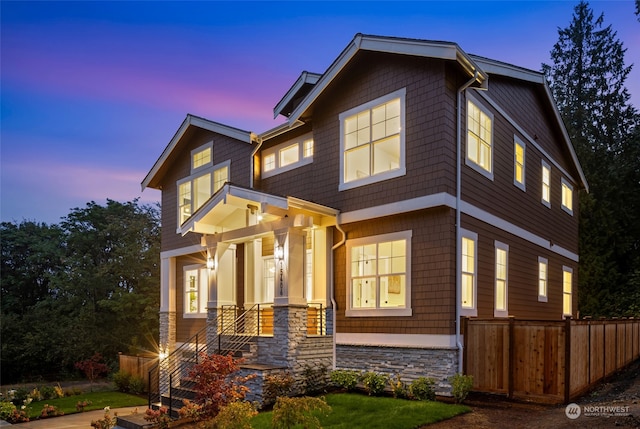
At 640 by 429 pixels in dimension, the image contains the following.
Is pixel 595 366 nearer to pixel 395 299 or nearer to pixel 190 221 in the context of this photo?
pixel 395 299

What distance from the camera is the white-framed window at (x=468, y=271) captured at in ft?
39.3

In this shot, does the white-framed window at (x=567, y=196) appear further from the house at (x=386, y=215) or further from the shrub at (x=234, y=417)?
the shrub at (x=234, y=417)

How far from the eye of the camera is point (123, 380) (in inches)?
807

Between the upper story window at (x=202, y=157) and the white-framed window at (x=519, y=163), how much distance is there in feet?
32.3

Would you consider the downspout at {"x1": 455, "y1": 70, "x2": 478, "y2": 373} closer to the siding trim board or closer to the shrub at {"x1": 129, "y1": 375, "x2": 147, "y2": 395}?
the siding trim board

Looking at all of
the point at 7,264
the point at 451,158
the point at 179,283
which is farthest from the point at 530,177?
the point at 7,264

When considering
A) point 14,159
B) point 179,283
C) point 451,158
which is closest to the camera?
point 451,158

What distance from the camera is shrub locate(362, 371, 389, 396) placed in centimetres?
1166

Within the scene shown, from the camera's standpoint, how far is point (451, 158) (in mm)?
11719

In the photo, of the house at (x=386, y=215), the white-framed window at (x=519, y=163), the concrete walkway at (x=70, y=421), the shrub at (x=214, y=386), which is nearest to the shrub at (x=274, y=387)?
the house at (x=386, y=215)

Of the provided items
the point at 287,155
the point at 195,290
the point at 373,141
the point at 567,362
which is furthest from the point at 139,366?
the point at 567,362

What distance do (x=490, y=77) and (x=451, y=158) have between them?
12.1ft

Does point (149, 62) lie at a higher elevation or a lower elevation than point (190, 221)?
higher

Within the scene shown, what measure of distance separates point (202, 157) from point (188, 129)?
1173 millimetres
